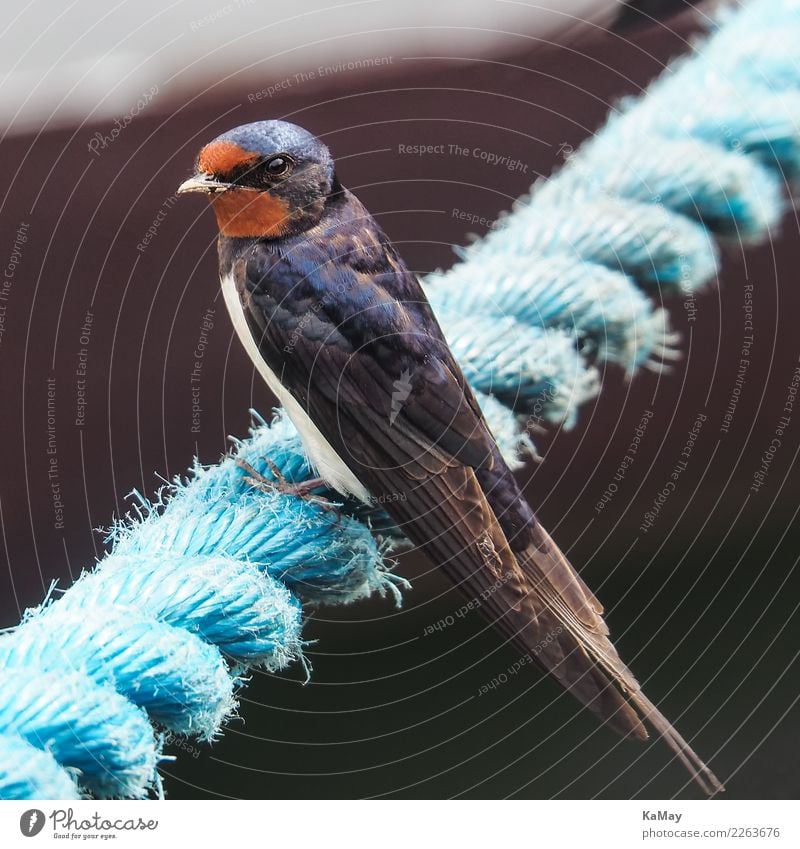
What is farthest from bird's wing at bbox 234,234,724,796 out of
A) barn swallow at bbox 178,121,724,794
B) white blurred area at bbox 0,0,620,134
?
white blurred area at bbox 0,0,620,134

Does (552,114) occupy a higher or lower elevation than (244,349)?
higher

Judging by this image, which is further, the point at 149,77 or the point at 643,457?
the point at 643,457

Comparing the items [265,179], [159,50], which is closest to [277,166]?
[265,179]

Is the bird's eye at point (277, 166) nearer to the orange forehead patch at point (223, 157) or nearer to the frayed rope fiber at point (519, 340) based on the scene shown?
the orange forehead patch at point (223, 157)

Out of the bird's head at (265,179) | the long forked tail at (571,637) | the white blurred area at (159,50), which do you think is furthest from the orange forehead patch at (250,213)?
the long forked tail at (571,637)

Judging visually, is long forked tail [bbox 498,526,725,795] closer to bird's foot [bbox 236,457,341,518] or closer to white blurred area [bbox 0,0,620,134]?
bird's foot [bbox 236,457,341,518]

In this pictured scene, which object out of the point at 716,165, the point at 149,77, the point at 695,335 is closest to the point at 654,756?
the point at 695,335

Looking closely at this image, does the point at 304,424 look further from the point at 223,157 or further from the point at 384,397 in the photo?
the point at 223,157
